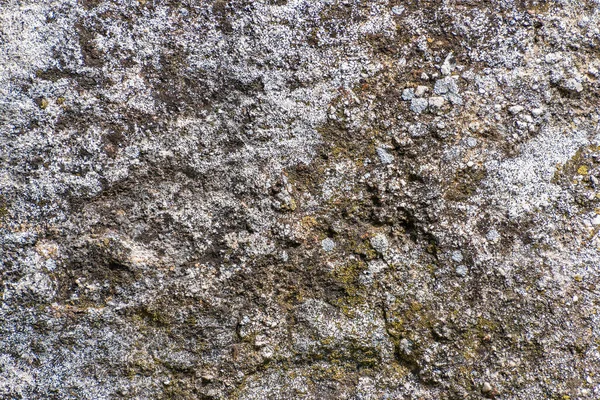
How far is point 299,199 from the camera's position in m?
1.21

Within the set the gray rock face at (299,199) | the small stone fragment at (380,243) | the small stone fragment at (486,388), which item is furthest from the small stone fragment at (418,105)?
the small stone fragment at (486,388)

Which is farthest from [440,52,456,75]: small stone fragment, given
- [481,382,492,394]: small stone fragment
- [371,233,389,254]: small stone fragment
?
[481,382,492,394]: small stone fragment

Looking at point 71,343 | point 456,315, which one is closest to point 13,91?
point 71,343

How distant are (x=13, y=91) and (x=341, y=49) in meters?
0.70

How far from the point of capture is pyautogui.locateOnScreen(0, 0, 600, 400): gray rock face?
118 cm

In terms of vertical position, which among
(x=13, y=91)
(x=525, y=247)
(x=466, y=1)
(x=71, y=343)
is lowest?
(x=71, y=343)

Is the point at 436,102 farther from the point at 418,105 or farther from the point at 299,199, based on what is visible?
the point at 299,199

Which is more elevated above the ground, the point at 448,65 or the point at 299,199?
the point at 448,65

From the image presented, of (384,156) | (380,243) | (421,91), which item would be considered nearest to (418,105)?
(421,91)

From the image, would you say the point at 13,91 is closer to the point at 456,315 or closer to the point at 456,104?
the point at 456,104

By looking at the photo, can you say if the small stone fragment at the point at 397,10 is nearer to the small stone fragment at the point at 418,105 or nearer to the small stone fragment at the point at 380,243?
the small stone fragment at the point at 418,105

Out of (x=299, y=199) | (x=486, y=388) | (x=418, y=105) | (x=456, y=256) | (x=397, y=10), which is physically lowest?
(x=486, y=388)

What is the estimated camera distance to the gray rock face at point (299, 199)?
118 centimetres

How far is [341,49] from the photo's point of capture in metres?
1.23
